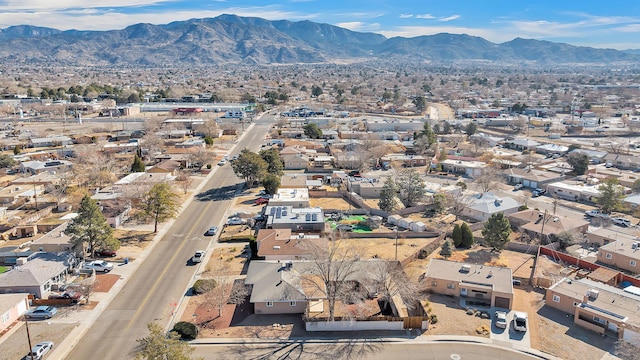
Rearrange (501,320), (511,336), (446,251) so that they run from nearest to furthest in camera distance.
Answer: (511,336) → (501,320) → (446,251)

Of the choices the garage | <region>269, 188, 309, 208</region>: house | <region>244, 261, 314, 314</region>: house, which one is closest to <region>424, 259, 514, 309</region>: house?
the garage

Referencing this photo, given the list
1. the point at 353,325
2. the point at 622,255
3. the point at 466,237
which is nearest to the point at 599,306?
the point at 622,255

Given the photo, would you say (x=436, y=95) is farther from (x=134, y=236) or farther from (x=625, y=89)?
(x=134, y=236)

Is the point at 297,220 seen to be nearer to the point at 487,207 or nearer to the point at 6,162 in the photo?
the point at 487,207

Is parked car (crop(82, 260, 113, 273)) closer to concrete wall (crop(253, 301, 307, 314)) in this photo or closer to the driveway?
concrete wall (crop(253, 301, 307, 314))

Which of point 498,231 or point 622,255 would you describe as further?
point 498,231

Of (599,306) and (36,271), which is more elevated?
(36,271)

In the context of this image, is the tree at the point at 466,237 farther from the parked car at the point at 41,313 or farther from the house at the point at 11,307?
the house at the point at 11,307
